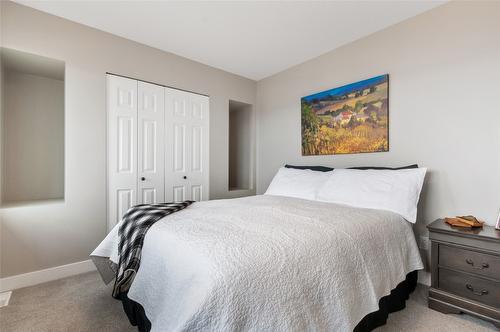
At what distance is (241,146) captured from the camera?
427 cm

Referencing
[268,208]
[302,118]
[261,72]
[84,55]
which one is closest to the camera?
[268,208]

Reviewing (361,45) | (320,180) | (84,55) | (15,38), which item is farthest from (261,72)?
(15,38)

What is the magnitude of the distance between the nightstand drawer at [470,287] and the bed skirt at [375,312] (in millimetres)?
231

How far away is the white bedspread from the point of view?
0.86 meters

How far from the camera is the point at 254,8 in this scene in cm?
214

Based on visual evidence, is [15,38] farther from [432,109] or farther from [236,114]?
[432,109]

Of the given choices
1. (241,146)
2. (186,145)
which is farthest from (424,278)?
(241,146)

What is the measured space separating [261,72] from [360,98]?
162cm

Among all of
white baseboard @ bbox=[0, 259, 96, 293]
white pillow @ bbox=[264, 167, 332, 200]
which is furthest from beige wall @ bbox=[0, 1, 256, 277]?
white pillow @ bbox=[264, 167, 332, 200]

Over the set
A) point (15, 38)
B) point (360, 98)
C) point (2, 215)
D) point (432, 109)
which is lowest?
point (2, 215)

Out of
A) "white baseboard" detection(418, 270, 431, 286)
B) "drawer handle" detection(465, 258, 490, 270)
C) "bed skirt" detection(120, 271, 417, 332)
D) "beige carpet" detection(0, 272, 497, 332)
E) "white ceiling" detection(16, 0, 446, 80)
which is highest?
"white ceiling" detection(16, 0, 446, 80)

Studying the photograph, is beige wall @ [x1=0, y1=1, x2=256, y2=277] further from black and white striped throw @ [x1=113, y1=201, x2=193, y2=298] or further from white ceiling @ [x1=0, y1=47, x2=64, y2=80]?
black and white striped throw @ [x1=113, y1=201, x2=193, y2=298]

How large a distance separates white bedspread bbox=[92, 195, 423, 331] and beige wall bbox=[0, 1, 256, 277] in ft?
3.30

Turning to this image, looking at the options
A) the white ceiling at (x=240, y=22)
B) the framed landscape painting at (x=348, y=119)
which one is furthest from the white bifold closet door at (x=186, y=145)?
the framed landscape painting at (x=348, y=119)
